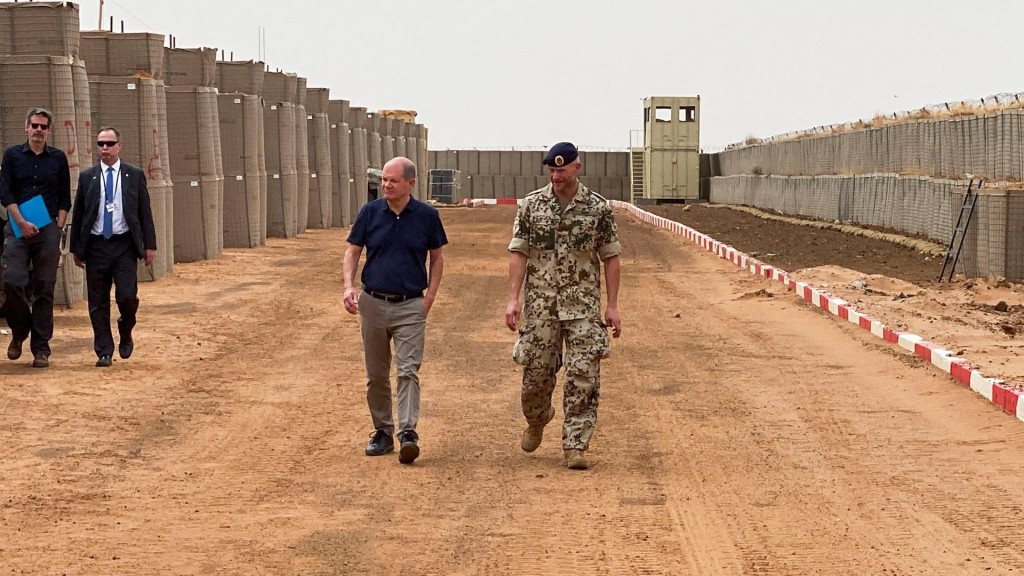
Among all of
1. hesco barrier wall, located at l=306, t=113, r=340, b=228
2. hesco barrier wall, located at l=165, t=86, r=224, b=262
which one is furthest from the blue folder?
hesco barrier wall, located at l=306, t=113, r=340, b=228

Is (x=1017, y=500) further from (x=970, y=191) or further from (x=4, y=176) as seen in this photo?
(x=970, y=191)

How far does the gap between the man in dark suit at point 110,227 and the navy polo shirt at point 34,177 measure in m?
0.27

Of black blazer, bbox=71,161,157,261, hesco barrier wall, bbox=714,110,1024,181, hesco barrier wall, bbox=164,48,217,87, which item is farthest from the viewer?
hesco barrier wall, bbox=164,48,217,87

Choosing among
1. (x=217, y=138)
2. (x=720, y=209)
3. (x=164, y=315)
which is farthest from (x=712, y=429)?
(x=720, y=209)

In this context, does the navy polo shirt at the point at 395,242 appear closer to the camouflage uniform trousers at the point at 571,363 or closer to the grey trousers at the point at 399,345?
the grey trousers at the point at 399,345

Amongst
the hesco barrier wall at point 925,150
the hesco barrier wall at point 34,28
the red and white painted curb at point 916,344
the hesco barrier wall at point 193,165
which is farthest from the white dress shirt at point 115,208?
the hesco barrier wall at point 925,150

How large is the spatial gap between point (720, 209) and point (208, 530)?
48797mm

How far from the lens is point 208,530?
7.05m

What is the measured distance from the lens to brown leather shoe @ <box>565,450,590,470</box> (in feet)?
28.1

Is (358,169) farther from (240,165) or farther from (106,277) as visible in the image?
(106,277)

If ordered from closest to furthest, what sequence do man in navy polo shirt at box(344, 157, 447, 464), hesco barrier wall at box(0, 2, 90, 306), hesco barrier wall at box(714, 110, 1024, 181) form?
man in navy polo shirt at box(344, 157, 447, 464) < hesco barrier wall at box(0, 2, 90, 306) < hesco barrier wall at box(714, 110, 1024, 181)

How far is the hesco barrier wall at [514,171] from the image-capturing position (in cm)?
7444

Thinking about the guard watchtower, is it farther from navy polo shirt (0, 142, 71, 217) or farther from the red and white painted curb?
navy polo shirt (0, 142, 71, 217)

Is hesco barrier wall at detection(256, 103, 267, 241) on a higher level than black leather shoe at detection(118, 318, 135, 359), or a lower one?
higher
